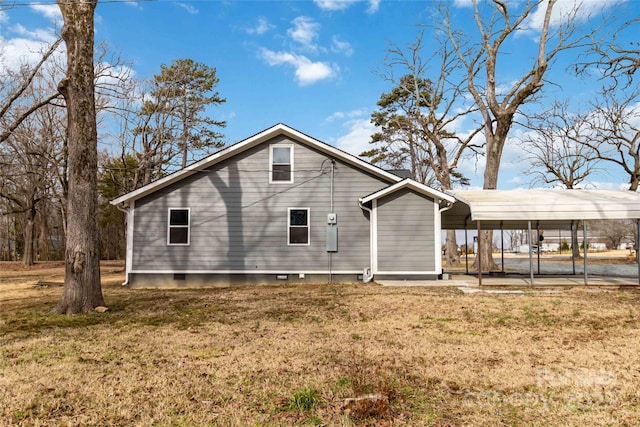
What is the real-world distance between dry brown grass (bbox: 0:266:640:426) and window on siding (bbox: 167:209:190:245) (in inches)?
207

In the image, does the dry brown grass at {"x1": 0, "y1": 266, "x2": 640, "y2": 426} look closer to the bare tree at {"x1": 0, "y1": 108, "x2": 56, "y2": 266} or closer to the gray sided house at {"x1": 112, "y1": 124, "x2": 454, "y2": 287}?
the gray sided house at {"x1": 112, "y1": 124, "x2": 454, "y2": 287}

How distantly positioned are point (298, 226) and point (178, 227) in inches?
156

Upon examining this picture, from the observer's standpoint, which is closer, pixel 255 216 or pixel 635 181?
pixel 255 216

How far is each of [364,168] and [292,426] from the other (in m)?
11.7

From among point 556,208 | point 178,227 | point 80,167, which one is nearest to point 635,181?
point 556,208

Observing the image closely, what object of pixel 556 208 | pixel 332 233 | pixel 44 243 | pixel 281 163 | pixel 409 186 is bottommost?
pixel 44 243

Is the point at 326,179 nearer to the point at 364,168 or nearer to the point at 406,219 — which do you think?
the point at 364,168

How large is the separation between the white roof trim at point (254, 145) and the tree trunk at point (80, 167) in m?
5.61

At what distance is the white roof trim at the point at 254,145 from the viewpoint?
14.0 metres

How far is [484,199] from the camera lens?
1304 cm

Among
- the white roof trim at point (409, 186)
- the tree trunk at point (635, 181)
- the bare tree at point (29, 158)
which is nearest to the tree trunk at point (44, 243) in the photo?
the bare tree at point (29, 158)

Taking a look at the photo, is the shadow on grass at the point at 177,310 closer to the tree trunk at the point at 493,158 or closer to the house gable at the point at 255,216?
the house gable at the point at 255,216

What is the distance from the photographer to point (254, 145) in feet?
47.4

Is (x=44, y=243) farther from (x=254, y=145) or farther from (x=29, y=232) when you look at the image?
(x=254, y=145)
